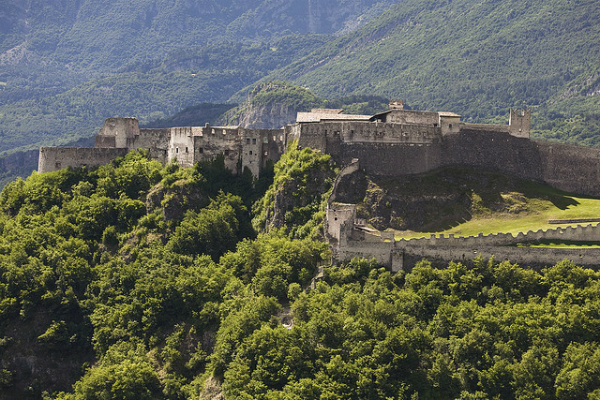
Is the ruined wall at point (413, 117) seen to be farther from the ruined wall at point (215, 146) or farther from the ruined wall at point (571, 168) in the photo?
the ruined wall at point (215, 146)

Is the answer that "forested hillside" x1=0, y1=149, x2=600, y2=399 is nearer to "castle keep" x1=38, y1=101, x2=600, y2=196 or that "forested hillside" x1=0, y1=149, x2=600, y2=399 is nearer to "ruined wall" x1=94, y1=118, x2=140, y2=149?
"ruined wall" x1=94, y1=118, x2=140, y2=149

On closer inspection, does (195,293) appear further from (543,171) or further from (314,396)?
(543,171)

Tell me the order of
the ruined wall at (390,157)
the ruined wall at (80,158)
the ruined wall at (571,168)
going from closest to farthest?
1. the ruined wall at (390,157)
2. the ruined wall at (571,168)
3. the ruined wall at (80,158)

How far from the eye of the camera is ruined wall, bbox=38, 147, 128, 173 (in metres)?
99.4

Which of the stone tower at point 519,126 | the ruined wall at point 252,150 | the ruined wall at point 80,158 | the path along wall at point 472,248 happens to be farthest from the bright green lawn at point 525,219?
the ruined wall at point 80,158

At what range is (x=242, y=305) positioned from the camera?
75.2 m

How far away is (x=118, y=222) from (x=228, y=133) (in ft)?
50.2

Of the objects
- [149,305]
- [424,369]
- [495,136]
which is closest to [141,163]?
[149,305]

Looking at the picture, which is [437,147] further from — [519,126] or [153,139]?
[153,139]

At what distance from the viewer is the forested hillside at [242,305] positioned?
6391 cm

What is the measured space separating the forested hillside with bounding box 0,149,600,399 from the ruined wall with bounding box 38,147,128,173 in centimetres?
173

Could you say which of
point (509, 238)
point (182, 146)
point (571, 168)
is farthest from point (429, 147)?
point (182, 146)

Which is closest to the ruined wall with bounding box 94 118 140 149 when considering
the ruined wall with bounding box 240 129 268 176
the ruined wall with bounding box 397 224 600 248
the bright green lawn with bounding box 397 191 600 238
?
the ruined wall with bounding box 240 129 268 176

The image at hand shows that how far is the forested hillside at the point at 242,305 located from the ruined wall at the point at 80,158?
5.67 feet
